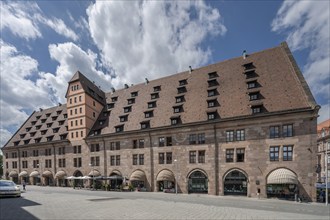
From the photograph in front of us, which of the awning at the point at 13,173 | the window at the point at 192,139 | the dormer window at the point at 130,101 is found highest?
the dormer window at the point at 130,101

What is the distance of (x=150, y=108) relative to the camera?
42.8 meters

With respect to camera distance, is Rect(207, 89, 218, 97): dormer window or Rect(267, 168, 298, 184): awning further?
Rect(207, 89, 218, 97): dormer window

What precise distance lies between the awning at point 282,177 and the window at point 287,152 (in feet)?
5.00

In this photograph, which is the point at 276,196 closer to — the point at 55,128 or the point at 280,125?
the point at 280,125

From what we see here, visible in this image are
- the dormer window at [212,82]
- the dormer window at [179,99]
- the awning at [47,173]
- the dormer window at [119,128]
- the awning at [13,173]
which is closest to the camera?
the dormer window at [212,82]

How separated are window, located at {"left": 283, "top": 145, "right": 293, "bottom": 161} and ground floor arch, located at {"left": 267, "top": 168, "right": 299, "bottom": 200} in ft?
4.67

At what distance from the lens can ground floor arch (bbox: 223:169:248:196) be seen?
30775mm

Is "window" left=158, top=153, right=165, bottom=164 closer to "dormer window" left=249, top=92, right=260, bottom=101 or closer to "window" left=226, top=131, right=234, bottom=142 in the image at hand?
"window" left=226, top=131, right=234, bottom=142

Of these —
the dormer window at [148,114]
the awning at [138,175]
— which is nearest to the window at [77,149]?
the awning at [138,175]

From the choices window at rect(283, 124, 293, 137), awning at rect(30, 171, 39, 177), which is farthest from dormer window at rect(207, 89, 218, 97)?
awning at rect(30, 171, 39, 177)

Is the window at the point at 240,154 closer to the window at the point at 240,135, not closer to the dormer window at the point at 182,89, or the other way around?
the window at the point at 240,135

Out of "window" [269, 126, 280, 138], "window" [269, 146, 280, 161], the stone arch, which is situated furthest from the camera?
the stone arch

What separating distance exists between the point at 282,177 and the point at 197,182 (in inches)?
487

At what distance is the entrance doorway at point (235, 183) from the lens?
30.8 meters
